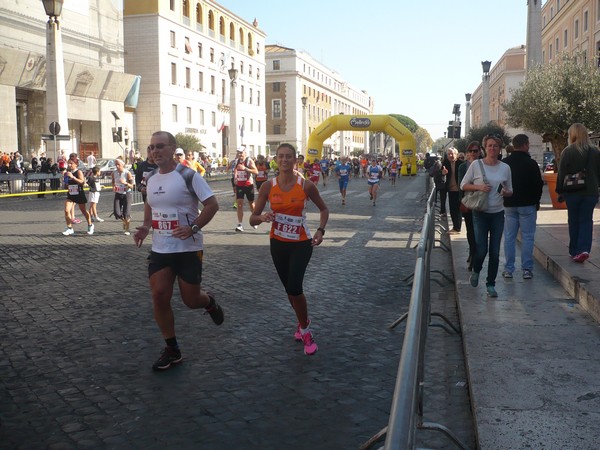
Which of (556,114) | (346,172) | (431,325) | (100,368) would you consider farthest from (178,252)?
(556,114)

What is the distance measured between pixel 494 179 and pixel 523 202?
0.61 meters

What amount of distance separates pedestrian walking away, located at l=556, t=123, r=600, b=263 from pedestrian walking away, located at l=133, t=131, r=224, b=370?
4581 mm

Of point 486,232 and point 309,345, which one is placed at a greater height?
point 486,232

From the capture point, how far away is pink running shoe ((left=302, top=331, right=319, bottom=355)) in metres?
5.05

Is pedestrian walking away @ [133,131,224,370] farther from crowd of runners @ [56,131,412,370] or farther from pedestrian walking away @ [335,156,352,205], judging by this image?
pedestrian walking away @ [335,156,352,205]

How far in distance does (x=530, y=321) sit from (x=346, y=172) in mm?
15797

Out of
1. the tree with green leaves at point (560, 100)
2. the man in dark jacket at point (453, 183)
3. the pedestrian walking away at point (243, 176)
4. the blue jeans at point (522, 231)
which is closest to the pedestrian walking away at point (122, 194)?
the pedestrian walking away at point (243, 176)

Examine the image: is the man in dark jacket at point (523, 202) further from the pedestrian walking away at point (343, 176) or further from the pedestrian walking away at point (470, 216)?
the pedestrian walking away at point (343, 176)

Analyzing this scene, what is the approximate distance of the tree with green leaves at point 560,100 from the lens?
915 inches

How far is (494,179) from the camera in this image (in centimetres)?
668

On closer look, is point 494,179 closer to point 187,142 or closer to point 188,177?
point 188,177

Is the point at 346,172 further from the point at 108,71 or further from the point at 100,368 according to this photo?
the point at 108,71

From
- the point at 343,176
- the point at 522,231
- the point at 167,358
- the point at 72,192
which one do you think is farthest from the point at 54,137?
the point at 167,358

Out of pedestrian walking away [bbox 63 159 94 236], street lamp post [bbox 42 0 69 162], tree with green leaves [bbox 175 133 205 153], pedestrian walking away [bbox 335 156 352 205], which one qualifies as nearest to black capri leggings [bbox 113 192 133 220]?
pedestrian walking away [bbox 63 159 94 236]
